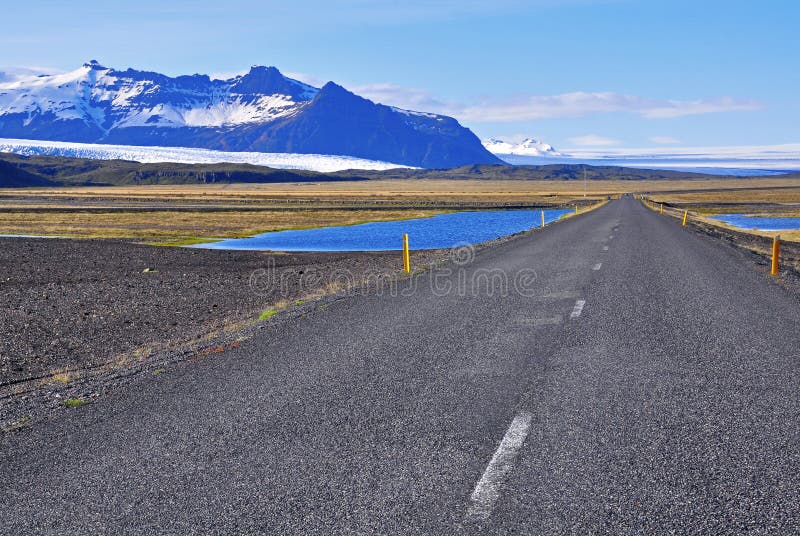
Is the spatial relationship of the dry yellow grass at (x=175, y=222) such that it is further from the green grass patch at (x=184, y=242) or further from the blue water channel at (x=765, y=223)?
the blue water channel at (x=765, y=223)

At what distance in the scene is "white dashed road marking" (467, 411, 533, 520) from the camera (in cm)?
482

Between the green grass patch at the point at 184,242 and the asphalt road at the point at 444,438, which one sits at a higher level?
the asphalt road at the point at 444,438

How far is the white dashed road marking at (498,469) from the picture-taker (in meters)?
4.82

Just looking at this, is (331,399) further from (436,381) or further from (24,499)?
(24,499)

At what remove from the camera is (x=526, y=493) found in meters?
5.03

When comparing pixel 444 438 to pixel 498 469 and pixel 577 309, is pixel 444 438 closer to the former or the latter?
pixel 498 469

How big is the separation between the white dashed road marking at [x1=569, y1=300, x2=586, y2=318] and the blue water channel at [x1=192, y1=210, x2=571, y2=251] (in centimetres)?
2594

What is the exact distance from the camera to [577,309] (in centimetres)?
1295

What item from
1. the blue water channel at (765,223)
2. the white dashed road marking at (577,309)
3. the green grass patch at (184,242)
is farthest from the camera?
the blue water channel at (765,223)

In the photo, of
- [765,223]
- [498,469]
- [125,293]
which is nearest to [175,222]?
[125,293]

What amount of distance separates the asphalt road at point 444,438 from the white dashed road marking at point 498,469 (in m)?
0.02

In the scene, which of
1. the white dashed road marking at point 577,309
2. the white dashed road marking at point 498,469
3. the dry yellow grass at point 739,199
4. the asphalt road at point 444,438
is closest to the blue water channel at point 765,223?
the dry yellow grass at point 739,199

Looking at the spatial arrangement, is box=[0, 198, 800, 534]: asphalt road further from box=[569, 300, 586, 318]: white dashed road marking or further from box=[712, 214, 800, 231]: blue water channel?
box=[712, 214, 800, 231]: blue water channel

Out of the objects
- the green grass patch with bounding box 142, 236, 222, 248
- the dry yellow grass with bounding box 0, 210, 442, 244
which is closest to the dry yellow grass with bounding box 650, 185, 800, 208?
the dry yellow grass with bounding box 0, 210, 442, 244
